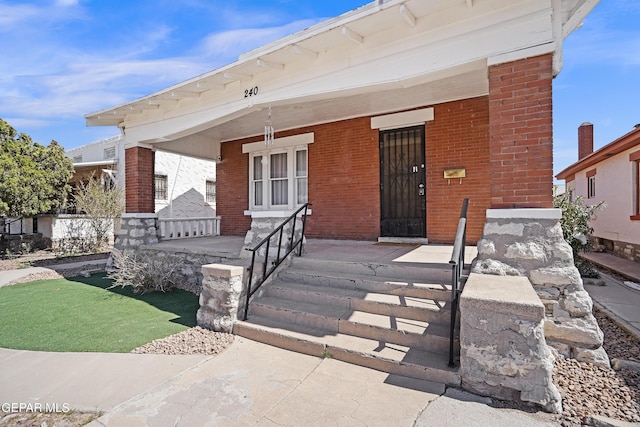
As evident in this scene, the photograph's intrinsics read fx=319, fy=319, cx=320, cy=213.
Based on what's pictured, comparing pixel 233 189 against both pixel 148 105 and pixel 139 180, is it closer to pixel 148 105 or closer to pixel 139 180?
pixel 139 180

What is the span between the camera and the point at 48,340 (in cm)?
380

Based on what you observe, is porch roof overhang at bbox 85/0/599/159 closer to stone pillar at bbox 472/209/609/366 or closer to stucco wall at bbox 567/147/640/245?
stone pillar at bbox 472/209/609/366

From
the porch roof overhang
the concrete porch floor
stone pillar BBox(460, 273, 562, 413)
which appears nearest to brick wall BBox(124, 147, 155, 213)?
the porch roof overhang

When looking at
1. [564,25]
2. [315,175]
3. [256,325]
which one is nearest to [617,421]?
[256,325]

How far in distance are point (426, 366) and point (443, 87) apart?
15.2ft

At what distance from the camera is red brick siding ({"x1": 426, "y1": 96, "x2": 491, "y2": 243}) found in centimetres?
591

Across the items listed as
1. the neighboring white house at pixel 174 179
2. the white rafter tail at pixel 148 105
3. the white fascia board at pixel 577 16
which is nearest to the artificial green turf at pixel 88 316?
the white rafter tail at pixel 148 105

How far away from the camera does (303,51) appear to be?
15.0 ft

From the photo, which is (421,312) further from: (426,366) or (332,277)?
(332,277)

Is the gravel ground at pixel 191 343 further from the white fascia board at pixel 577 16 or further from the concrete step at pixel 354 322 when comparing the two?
the white fascia board at pixel 577 16

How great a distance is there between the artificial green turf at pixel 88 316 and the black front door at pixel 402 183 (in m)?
4.17

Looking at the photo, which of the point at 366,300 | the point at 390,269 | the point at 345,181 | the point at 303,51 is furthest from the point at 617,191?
the point at 303,51

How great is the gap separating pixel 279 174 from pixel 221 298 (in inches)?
191

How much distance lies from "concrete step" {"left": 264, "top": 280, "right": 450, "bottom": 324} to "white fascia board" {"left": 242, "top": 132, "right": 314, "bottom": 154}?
426cm
